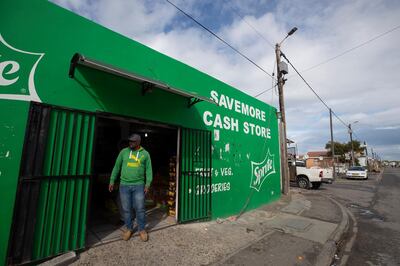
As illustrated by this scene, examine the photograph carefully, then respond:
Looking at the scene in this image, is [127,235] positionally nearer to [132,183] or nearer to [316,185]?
[132,183]

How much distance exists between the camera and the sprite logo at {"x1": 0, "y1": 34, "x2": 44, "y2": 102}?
3.21 metres

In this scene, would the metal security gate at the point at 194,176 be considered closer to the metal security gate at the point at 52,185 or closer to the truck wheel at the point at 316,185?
the metal security gate at the point at 52,185

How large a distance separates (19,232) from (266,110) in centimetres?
895

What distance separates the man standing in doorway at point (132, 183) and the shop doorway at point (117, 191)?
1.65 ft

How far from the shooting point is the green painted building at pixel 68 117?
3178 millimetres

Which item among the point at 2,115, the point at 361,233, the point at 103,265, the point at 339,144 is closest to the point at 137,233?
the point at 103,265

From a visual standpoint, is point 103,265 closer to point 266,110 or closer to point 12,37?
point 12,37

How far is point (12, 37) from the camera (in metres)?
3.33

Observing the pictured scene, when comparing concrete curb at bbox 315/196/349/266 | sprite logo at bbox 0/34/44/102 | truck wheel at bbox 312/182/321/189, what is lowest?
concrete curb at bbox 315/196/349/266

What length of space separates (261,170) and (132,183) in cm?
593

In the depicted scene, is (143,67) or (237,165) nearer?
(143,67)

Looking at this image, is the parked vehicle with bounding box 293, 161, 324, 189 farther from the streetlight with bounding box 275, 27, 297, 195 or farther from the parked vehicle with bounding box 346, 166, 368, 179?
the parked vehicle with bounding box 346, 166, 368, 179

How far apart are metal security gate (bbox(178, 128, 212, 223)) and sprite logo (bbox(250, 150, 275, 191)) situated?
270cm

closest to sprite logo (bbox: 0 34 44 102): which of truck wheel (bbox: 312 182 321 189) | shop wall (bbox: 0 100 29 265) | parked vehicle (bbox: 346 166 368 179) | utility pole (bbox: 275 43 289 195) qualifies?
shop wall (bbox: 0 100 29 265)
